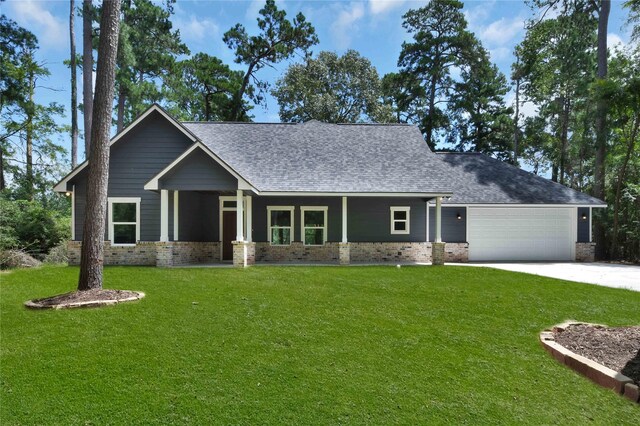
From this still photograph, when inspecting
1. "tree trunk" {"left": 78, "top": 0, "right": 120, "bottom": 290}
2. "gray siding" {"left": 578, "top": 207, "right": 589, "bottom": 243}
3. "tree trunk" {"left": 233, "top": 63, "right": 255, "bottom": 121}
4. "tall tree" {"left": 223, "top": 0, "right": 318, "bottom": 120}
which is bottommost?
"gray siding" {"left": 578, "top": 207, "right": 589, "bottom": 243}

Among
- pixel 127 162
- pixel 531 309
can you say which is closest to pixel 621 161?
pixel 531 309

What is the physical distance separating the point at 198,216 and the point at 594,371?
14064mm

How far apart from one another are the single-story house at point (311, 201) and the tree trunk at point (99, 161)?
4.86 metres

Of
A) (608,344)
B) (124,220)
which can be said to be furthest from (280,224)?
(608,344)

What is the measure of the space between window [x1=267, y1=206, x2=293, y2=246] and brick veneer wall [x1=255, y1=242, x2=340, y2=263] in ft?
0.91

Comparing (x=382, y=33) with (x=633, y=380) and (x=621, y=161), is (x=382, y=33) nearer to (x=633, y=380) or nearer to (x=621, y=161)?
(x=621, y=161)

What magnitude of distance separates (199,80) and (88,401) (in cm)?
2958

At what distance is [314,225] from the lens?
16.7 metres

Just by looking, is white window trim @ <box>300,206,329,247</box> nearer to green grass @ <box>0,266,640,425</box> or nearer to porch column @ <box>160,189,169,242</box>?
porch column @ <box>160,189,169,242</box>

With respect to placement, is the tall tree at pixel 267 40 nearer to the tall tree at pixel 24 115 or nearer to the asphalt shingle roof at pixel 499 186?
the tall tree at pixel 24 115

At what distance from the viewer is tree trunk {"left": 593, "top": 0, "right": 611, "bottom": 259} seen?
750 inches

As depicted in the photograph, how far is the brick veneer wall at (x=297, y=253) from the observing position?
16.3m

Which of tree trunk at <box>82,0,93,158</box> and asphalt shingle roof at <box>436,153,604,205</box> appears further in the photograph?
tree trunk at <box>82,0,93,158</box>

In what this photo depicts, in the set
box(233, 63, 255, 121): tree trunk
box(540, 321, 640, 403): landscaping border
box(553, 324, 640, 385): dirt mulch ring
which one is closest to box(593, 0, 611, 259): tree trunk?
box(553, 324, 640, 385): dirt mulch ring
